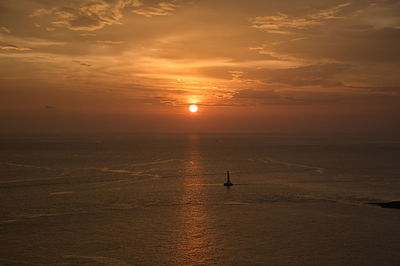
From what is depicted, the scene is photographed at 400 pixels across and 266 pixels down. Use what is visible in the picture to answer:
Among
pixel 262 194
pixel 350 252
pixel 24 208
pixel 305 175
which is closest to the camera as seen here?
pixel 350 252

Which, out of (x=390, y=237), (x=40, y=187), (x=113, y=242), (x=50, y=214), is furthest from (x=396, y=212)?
(x=40, y=187)

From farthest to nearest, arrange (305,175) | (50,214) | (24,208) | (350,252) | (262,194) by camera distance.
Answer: (305,175)
(262,194)
(24,208)
(50,214)
(350,252)

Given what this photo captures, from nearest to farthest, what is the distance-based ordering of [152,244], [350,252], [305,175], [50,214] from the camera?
[350,252], [152,244], [50,214], [305,175]

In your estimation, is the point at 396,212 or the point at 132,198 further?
the point at 132,198

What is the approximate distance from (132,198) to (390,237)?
4403 cm

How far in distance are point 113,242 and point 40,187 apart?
4375cm

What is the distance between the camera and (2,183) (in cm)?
8275

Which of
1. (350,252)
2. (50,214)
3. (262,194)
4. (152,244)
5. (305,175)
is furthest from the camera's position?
(305,175)

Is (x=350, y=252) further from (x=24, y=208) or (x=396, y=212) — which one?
(x=24, y=208)

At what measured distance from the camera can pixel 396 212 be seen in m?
54.8

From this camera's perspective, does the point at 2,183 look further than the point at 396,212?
Yes

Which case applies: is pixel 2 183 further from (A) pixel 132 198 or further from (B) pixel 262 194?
(B) pixel 262 194

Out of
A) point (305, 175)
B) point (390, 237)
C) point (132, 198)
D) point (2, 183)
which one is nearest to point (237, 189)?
point (132, 198)

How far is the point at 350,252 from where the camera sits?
3878 cm
